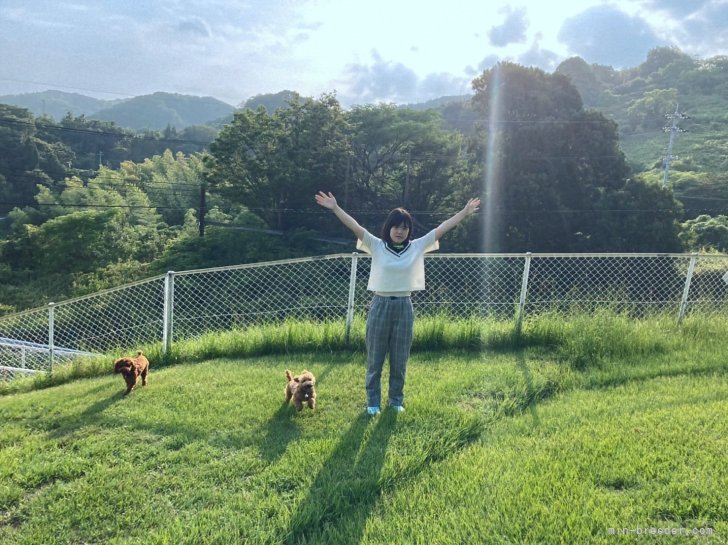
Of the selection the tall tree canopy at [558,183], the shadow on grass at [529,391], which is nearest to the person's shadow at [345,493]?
the shadow on grass at [529,391]

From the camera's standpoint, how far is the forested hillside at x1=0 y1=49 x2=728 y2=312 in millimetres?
21469

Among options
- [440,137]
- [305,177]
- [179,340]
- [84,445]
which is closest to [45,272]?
[305,177]

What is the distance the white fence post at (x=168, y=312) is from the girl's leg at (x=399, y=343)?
9.30 ft

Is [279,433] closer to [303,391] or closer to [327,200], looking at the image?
[303,391]

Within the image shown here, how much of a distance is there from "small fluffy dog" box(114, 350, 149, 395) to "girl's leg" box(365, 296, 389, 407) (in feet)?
7.04

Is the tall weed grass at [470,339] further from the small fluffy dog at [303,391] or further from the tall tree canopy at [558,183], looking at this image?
the tall tree canopy at [558,183]

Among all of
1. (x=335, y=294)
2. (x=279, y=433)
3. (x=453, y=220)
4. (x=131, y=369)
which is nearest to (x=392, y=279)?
(x=453, y=220)

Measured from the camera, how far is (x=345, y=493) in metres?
2.40

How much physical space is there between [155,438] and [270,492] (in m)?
1.10

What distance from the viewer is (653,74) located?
89312 millimetres

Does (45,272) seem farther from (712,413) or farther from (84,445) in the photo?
(712,413)

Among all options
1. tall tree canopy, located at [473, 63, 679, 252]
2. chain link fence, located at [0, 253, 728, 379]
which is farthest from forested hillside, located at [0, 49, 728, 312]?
chain link fence, located at [0, 253, 728, 379]

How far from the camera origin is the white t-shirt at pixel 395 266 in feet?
10.0

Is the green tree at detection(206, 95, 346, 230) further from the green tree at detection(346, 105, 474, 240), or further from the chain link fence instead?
the chain link fence
